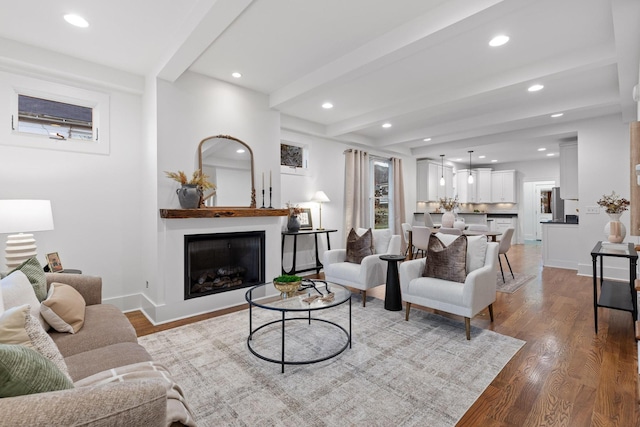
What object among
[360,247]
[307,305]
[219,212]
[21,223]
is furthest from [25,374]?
[360,247]

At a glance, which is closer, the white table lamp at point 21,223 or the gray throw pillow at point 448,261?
the white table lamp at point 21,223

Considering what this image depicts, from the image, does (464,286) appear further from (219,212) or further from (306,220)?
(306,220)

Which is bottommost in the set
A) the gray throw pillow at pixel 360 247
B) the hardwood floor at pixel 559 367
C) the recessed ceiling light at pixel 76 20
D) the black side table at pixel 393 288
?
the hardwood floor at pixel 559 367

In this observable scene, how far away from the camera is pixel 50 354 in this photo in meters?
1.26

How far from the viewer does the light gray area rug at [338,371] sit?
1853mm

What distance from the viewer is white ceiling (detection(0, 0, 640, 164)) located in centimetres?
241

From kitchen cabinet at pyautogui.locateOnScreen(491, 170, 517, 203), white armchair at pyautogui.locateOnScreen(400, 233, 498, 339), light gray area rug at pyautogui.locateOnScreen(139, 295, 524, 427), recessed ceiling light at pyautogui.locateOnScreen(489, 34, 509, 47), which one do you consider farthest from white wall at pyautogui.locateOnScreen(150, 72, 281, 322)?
kitchen cabinet at pyautogui.locateOnScreen(491, 170, 517, 203)

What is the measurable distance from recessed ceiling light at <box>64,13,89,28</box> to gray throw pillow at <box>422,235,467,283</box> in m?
3.82

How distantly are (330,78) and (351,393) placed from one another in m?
2.96

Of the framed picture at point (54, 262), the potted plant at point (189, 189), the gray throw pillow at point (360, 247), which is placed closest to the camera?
the framed picture at point (54, 262)

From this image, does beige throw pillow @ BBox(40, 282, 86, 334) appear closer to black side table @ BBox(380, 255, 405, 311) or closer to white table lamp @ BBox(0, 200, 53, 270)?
white table lamp @ BBox(0, 200, 53, 270)

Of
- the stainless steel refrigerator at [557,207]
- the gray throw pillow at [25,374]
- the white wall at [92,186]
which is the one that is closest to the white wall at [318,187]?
the white wall at [92,186]

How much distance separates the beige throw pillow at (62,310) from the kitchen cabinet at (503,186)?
413 inches

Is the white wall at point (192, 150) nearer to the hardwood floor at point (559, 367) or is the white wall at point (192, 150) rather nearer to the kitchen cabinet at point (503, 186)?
the hardwood floor at point (559, 367)
